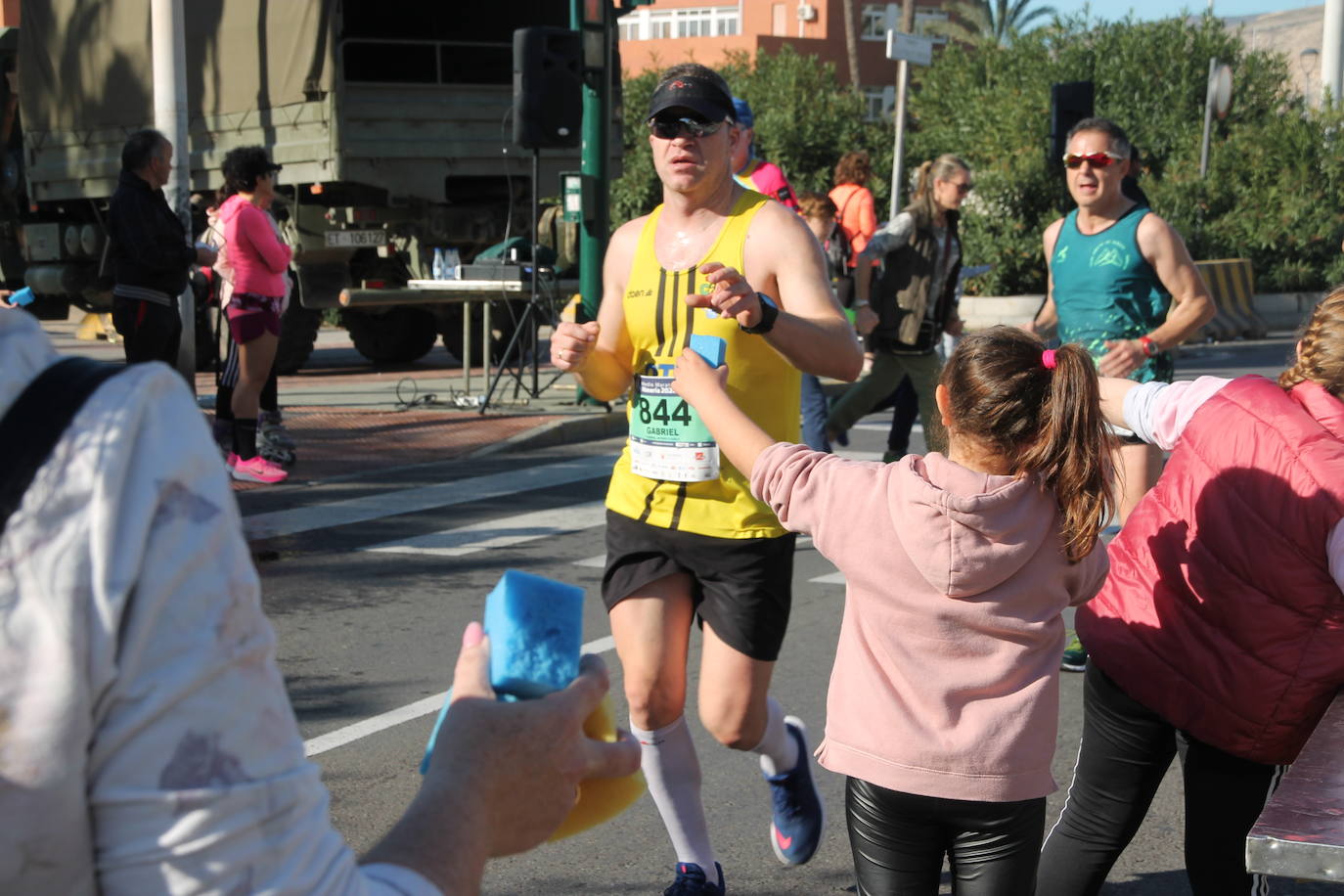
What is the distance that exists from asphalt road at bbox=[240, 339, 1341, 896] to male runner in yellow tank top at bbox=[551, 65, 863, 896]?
1.27 feet

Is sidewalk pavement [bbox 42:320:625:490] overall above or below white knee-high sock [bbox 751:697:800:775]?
below

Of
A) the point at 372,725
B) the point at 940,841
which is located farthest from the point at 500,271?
the point at 940,841

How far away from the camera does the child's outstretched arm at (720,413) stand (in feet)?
10.0

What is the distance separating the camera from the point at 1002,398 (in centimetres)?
276

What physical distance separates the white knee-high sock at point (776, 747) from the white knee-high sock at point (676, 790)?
217 mm

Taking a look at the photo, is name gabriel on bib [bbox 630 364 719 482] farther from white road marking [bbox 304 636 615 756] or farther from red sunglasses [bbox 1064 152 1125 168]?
red sunglasses [bbox 1064 152 1125 168]

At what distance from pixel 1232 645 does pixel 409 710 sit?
297cm

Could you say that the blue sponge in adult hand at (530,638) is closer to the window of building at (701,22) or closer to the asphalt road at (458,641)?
the asphalt road at (458,641)

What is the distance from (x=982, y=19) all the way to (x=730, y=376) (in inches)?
2207

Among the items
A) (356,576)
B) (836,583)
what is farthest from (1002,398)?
(356,576)

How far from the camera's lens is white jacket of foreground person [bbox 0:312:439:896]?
988 millimetres

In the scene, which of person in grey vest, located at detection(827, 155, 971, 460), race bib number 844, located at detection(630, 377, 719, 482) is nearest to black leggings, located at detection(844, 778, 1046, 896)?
race bib number 844, located at detection(630, 377, 719, 482)

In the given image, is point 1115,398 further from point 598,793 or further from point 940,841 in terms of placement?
point 598,793

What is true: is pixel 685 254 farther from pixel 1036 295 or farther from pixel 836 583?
pixel 1036 295
